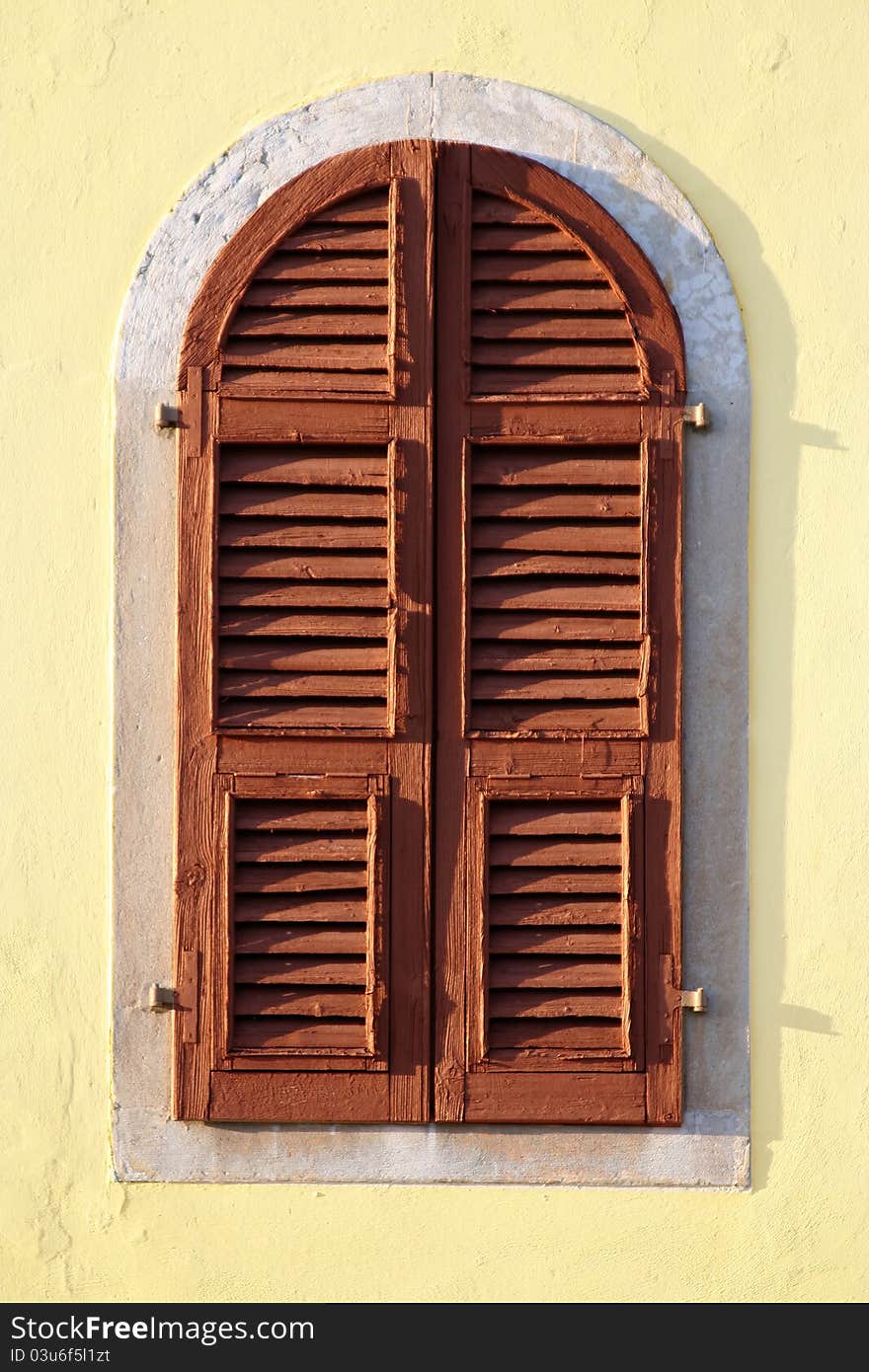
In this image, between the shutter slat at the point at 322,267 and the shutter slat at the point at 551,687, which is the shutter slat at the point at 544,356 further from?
the shutter slat at the point at 551,687

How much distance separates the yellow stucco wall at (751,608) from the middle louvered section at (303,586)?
0.32 m

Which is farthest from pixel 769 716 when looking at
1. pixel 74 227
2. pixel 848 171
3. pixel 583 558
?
pixel 74 227

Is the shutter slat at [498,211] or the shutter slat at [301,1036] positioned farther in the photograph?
the shutter slat at [498,211]

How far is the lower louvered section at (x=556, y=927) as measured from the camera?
340 centimetres

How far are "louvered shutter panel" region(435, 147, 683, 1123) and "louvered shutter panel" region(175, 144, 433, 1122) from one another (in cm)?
8

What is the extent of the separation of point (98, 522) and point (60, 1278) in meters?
1.70

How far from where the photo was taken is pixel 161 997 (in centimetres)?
340

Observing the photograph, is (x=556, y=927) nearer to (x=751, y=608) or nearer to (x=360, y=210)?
(x=751, y=608)

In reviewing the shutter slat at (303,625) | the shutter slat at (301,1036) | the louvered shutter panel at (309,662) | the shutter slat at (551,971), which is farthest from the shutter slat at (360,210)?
the shutter slat at (301,1036)

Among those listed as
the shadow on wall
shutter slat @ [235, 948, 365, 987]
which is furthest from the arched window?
the shadow on wall

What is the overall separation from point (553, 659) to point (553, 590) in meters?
0.16

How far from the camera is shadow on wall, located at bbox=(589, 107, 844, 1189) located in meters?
3.45

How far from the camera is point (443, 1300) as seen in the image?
342 cm

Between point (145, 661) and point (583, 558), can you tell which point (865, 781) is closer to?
point (583, 558)
